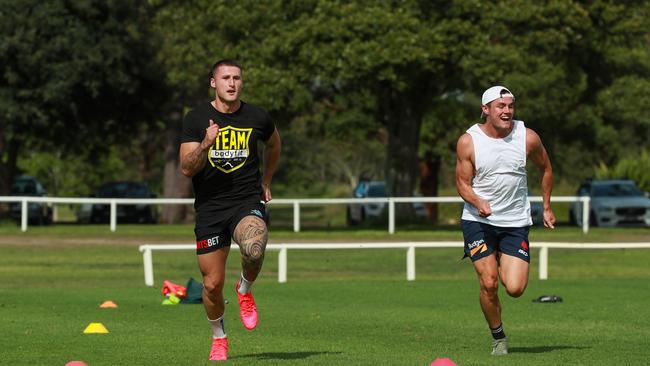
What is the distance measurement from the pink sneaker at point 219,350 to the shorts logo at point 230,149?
145cm

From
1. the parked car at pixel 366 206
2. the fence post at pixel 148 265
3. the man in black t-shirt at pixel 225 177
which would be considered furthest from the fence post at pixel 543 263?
the parked car at pixel 366 206

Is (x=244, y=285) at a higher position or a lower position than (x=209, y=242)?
lower

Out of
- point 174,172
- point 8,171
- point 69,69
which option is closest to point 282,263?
point 69,69

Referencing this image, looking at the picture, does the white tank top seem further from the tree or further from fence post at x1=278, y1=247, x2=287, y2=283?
the tree

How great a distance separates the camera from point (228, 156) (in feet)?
34.7

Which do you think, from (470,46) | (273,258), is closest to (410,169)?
(470,46)

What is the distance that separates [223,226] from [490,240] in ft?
7.40

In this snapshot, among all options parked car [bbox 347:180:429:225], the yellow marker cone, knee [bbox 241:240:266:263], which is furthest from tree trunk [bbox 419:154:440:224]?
knee [bbox 241:240:266:263]

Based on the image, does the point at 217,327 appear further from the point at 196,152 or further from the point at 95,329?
the point at 95,329

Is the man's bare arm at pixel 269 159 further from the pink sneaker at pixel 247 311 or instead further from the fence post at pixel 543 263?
the fence post at pixel 543 263

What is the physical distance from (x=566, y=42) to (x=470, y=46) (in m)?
3.14

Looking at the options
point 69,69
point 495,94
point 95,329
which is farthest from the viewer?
point 69,69

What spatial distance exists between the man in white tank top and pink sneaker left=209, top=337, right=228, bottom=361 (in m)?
2.13

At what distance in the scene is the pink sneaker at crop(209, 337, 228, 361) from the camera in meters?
Result: 11.2
